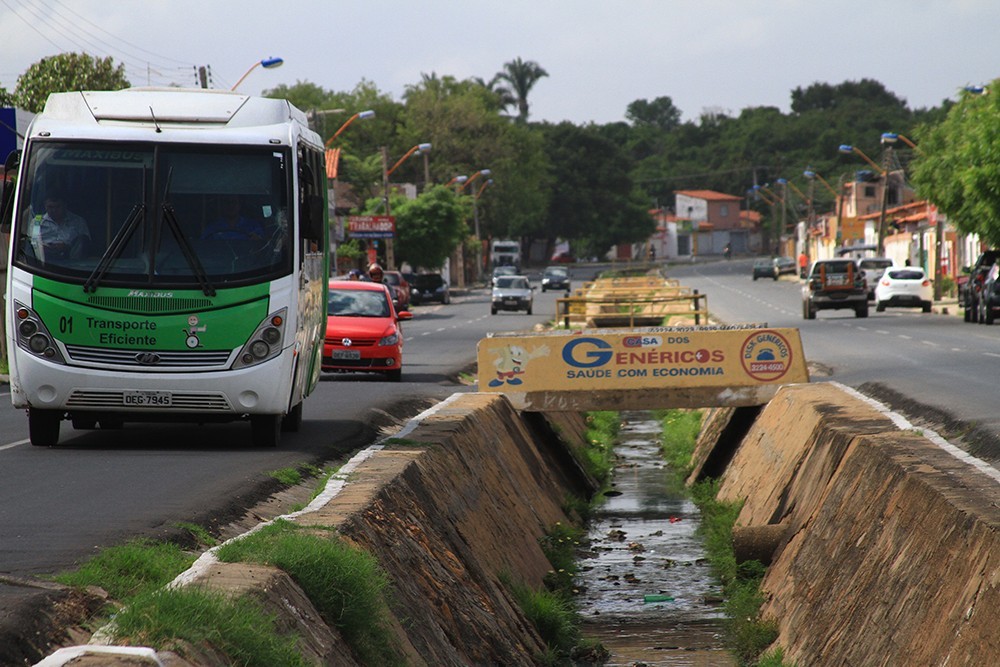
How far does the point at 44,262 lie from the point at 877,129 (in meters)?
139

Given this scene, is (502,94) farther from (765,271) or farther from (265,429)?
(265,429)

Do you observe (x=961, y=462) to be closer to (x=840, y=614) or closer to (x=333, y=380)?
(x=840, y=614)

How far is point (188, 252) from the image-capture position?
13008 millimetres

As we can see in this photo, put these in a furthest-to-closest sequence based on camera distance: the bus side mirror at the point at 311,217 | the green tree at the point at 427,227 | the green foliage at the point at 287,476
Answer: the green tree at the point at 427,227
the bus side mirror at the point at 311,217
the green foliage at the point at 287,476

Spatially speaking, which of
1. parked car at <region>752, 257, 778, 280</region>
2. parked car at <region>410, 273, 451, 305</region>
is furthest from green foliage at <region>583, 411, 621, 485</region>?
parked car at <region>752, 257, 778, 280</region>

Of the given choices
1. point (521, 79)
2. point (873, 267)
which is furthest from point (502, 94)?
point (873, 267)

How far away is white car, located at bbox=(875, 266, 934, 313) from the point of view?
49844 mm

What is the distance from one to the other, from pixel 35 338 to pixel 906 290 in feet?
135

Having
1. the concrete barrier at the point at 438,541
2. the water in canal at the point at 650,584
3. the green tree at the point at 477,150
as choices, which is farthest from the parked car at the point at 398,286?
the green tree at the point at 477,150

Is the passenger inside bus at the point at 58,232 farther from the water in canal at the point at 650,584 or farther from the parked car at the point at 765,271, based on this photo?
the parked car at the point at 765,271

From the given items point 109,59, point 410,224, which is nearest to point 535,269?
point 410,224

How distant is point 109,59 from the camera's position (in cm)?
5478

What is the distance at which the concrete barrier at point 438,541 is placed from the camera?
6656 millimetres

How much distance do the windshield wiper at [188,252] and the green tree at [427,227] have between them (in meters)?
60.6
